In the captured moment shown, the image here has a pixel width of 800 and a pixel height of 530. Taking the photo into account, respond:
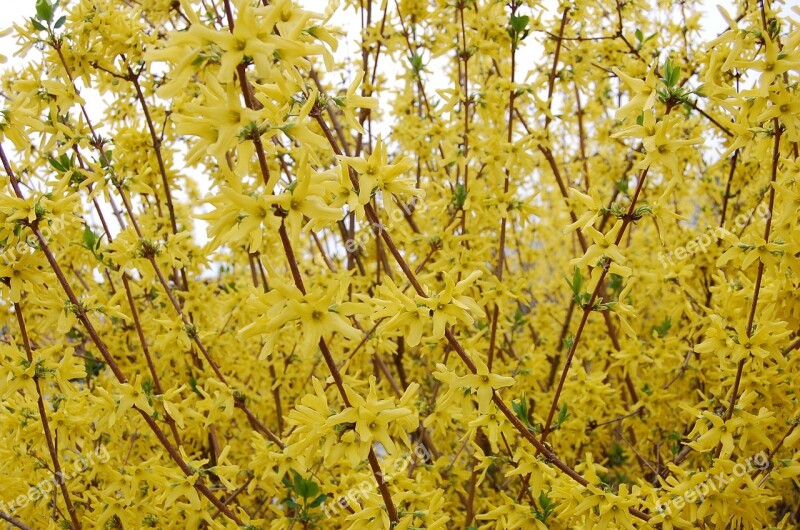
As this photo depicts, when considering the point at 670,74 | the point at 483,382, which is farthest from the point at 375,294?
the point at 670,74

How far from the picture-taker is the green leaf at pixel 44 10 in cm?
231

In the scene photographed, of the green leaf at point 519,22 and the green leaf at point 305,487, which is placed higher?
the green leaf at point 519,22

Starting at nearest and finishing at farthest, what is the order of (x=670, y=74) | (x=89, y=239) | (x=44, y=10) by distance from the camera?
1. (x=670, y=74)
2. (x=44, y=10)
3. (x=89, y=239)

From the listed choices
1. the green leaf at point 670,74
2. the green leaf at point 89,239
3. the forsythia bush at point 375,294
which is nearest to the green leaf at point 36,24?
the forsythia bush at point 375,294

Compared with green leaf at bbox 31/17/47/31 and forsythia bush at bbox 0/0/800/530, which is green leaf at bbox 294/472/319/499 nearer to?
forsythia bush at bbox 0/0/800/530

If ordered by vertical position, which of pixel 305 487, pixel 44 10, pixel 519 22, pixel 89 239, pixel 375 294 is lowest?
pixel 305 487

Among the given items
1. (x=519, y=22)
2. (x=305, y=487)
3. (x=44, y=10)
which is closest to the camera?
(x=305, y=487)

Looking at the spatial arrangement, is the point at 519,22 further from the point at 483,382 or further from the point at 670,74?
the point at 483,382

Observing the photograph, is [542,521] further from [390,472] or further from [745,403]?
[745,403]

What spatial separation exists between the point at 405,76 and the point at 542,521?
94.0 inches

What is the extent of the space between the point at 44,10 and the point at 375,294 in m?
1.66

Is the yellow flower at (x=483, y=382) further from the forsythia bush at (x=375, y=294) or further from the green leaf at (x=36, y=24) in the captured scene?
the green leaf at (x=36, y=24)

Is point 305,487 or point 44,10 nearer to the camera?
point 305,487

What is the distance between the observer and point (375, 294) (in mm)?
2227
